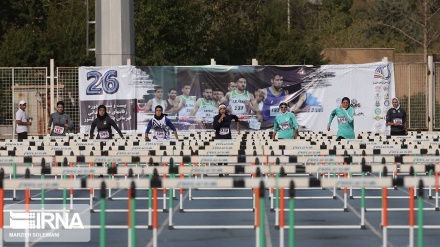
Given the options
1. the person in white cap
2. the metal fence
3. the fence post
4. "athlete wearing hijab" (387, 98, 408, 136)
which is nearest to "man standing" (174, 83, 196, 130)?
the metal fence

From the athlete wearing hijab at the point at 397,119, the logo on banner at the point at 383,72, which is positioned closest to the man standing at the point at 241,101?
the logo on banner at the point at 383,72

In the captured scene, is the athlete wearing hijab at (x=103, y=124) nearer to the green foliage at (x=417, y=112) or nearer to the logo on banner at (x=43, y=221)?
the logo on banner at (x=43, y=221)

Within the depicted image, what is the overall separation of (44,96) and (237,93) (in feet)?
21.4

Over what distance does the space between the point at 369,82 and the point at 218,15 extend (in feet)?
96.5

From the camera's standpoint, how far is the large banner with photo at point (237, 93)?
41281 millimetres

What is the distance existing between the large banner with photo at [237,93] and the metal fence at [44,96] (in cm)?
144

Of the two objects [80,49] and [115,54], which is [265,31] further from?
[115,54]

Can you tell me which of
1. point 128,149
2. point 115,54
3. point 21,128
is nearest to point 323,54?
point 115,54

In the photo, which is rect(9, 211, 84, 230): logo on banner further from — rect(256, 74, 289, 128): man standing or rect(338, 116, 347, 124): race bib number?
rect(256, 74, 289, 128): man standing

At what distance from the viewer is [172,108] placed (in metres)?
41.6

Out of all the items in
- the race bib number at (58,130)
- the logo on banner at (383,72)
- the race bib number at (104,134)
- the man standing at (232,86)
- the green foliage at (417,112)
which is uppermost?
the logo on banner at (383,72)

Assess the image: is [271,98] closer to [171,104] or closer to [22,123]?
[171,104]

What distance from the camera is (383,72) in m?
41.3

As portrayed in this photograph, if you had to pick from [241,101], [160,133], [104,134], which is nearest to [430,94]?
[241,101]
